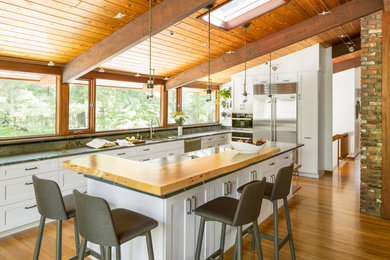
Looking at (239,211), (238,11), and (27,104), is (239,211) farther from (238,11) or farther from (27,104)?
(27,104)

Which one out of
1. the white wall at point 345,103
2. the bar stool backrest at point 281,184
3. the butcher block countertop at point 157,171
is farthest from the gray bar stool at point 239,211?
the white wall at point 345,103

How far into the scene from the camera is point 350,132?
29.9ft

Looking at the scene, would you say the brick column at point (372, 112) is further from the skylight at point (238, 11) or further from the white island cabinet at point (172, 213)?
the white island cabinet at point (172, 213)

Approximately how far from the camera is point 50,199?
2146mm

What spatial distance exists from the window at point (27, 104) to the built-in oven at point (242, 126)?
4.43 m

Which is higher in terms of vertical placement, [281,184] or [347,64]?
[347,64]

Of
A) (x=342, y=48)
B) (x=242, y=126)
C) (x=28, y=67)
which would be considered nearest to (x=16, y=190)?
(x=28, y=67)

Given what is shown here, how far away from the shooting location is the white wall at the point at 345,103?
8773 millimetres

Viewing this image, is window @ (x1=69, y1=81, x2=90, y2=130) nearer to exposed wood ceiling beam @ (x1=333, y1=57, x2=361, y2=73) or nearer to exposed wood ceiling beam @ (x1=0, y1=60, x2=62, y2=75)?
exposed wood ceiling beam @ (x1=0, y1=60, x2=62, y2=75)

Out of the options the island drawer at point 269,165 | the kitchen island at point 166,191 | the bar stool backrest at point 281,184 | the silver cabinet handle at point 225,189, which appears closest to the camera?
the kitchen island at point 166,191

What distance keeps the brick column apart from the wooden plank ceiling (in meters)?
0.73

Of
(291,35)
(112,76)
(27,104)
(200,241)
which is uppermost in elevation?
(291,35)

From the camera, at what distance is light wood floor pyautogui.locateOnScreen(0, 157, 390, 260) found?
9.59 ft

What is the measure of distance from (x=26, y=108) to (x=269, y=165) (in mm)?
3640
